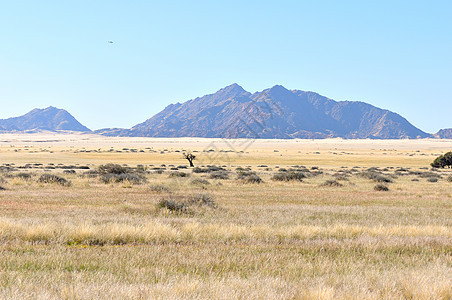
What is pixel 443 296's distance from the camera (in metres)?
5.65

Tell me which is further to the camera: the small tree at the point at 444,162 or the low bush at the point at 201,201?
the small tree at the point at 444,162

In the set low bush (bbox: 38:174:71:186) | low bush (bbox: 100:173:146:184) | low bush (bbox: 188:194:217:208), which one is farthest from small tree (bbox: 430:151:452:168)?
low bush (bbox: 188:194:217:208)

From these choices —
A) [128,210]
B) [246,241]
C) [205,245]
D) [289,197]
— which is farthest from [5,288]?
[289,197]

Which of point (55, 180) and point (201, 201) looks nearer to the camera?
point (201, 201)

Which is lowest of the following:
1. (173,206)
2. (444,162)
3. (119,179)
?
(119,179)

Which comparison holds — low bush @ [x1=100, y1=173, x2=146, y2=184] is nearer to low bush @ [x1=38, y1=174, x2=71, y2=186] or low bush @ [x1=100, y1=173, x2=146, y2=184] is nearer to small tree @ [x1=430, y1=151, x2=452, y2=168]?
low bush @ [x1=38, y1=174, x2=71, y2=186]

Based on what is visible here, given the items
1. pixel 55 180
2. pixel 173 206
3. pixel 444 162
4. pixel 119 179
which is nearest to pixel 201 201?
pixel 173 206

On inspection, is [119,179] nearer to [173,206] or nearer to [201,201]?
[201,201]

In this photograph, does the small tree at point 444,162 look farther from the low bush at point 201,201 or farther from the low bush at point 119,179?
the low bush at point 201,201

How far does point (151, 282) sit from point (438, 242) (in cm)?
690

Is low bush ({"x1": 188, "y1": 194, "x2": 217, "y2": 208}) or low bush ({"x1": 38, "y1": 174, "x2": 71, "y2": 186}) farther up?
low bush ({"x1": 188, "y1": 194, "x2": 217, "y2": 208})

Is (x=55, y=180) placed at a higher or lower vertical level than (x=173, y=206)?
lower

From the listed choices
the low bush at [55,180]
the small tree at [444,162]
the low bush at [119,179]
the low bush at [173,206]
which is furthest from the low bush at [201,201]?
the small tree at [444,162]

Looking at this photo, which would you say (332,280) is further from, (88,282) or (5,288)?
(5,288)
